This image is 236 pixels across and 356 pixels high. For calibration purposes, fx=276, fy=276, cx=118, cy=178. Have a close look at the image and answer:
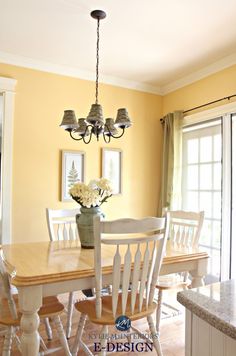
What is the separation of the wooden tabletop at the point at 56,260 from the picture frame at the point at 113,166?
1.40 metres

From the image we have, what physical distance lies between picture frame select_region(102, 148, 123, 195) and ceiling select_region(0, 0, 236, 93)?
0.93 metres

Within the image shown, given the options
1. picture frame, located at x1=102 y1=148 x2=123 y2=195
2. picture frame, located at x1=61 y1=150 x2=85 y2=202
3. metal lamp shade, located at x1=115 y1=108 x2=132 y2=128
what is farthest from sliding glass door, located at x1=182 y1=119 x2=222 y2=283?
metal lamp shade, located at x1=115 y1=108 x2=132 y2=128

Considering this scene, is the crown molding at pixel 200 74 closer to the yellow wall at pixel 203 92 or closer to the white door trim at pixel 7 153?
the yellow wall at pixel 203 92

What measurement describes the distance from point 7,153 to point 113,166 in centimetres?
131

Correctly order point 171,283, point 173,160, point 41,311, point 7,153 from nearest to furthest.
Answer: point 41,311 < point 171,283 < point 7,153 < point 173,160

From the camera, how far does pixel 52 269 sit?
1572 mm

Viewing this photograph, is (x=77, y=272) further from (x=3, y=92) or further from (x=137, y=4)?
(x=3, y=92)

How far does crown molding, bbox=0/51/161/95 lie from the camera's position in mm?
3062

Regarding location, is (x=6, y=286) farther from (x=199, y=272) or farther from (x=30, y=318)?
(x=199, y=272)

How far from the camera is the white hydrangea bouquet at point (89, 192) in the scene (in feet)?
6.57

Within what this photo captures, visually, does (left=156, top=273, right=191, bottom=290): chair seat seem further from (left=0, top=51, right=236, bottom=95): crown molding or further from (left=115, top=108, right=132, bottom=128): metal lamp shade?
(left=0, top=51, right=236, bottom=95): crown molding

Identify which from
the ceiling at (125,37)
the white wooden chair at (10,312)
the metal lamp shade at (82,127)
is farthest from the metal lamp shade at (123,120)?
the white wooden chair at (10,312)

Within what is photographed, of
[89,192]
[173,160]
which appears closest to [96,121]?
[89,192]

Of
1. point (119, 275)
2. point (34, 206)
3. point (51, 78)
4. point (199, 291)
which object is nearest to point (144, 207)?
point (34, 206)
